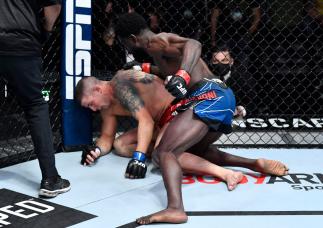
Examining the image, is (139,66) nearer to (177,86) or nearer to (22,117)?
(22,117)

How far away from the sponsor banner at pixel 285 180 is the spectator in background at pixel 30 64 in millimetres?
665

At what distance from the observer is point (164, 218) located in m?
2.11

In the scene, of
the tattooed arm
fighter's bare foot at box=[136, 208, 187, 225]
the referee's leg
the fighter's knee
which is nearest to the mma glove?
the tattooed arm

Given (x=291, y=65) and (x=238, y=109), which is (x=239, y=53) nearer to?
(x=291, y=65)

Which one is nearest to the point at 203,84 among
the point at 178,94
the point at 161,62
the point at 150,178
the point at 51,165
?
the point at 161,62

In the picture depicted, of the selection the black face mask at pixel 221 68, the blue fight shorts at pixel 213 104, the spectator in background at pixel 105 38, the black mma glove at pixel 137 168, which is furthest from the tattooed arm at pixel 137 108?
the black face mask at pixel 221 68

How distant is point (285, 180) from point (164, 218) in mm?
857

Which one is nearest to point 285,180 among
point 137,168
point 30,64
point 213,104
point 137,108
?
point 213,104

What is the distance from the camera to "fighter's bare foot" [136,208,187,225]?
211cm

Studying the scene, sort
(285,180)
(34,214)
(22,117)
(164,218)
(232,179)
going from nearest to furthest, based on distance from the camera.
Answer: (164,218) → (34,214) → (232,179) → (285,180) → (22,117)

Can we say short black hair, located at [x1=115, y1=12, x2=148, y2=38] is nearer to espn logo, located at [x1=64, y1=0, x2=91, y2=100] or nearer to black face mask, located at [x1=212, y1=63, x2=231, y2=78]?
espn logo, located at [x1=64, y1=0, x2=91, y2=100]

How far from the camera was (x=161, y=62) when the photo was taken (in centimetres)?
257

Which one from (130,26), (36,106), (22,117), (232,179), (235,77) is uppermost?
(130,26)

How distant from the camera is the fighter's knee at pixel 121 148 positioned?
10.2ft
